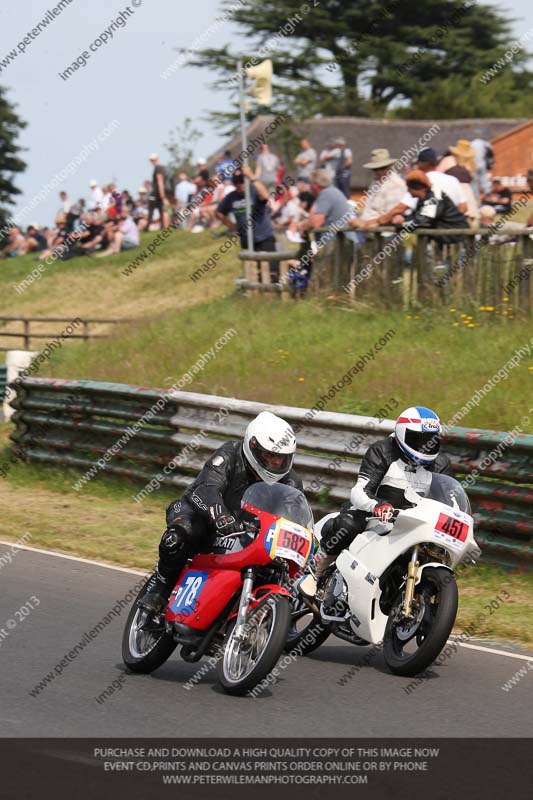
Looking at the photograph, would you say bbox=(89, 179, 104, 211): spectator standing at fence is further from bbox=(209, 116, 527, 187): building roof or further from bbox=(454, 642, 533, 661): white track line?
bbox=(454, 642, 533, 661): white track line

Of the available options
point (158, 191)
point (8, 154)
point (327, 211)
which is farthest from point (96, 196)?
point (8, 154)

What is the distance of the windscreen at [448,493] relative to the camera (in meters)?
7.71

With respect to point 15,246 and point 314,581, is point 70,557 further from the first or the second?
point 15,246

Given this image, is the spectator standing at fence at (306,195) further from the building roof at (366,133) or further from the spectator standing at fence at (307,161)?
the building roof at (366,133)

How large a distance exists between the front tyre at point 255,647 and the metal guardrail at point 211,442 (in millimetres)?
3709

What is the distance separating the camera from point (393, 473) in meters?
8.17

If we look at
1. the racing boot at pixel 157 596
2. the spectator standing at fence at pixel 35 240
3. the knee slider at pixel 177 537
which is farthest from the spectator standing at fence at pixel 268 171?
the knee slider at pixel 177 537

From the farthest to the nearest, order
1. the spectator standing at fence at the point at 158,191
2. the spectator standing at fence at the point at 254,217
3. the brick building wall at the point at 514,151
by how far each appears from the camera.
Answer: the brick building wall at the point at 514,151
the spectator standing at fence at the point at 158,191
the spectator standing at fence at the point at 254,217

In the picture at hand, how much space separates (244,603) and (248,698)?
0.48m

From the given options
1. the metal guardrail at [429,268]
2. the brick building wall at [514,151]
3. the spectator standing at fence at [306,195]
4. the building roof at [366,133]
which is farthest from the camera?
the building roof at [366,133]

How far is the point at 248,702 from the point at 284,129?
105 ft

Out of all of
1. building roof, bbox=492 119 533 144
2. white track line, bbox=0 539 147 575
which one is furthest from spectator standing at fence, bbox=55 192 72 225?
white track line, bbox=0 539 147 575

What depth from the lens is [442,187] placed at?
1594 centimetres
